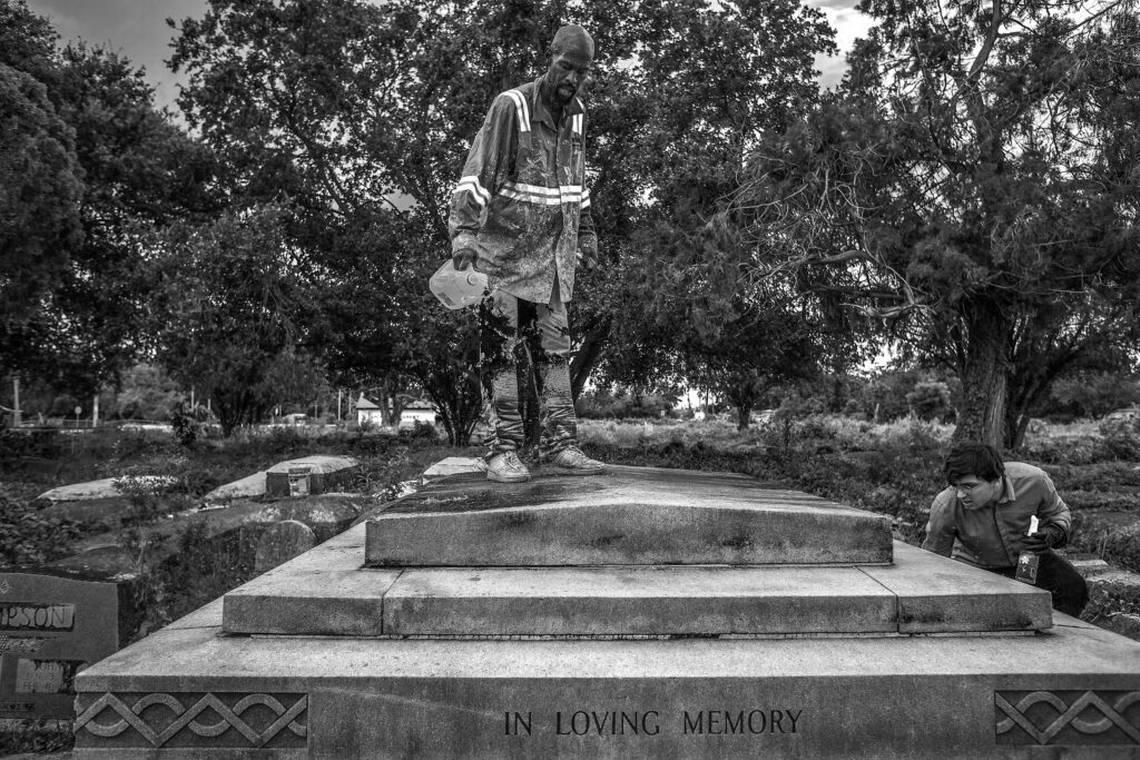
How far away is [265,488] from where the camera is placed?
1155 cm

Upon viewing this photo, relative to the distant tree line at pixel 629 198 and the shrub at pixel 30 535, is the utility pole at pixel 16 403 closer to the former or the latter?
the distant tree line at pixel 629 198

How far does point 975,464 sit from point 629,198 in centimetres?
1352

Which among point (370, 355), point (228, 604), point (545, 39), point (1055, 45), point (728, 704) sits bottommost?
point (728, 704)

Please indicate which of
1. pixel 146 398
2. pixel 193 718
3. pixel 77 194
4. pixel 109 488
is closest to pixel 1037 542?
pixel 193 718

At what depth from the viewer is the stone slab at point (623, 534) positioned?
3.56 meters

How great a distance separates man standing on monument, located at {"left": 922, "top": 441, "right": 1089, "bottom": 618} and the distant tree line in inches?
295

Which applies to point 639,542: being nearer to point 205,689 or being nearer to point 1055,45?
point 205,689

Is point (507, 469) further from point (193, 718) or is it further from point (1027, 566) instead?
point (1027, 566)

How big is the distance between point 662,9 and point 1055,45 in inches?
314

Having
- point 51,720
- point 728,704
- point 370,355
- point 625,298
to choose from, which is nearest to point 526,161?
point 728,704

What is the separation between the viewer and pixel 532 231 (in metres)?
4.74

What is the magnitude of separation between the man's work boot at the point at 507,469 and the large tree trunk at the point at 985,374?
Result: 1203 centimetres

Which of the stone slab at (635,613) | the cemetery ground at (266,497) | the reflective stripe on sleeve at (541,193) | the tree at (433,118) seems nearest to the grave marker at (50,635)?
the cemetery ground at (266,497)

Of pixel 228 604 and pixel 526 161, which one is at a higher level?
pixel 526 161
